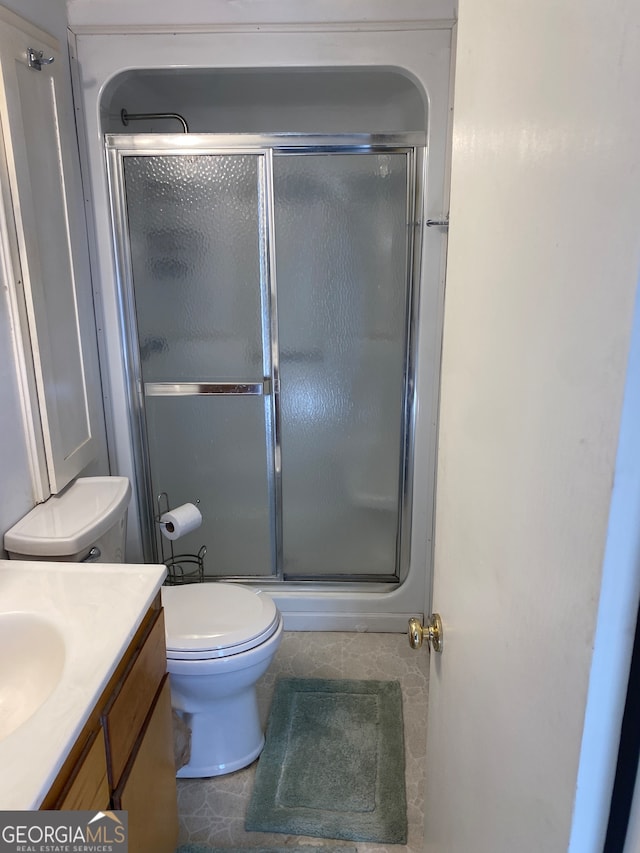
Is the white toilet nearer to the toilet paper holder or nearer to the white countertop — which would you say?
the white countertop

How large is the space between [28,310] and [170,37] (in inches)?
42.8

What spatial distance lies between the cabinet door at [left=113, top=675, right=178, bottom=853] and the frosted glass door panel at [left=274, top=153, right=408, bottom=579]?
1232mm

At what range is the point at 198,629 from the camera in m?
1.73

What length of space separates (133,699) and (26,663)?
22cm

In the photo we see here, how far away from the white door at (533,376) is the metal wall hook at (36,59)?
4.32 ft

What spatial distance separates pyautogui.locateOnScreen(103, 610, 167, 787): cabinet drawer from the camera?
1.06 m

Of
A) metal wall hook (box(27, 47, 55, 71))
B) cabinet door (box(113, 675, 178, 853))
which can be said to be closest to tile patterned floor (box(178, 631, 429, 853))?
cabinet door (box(113, 675, 178, 853))

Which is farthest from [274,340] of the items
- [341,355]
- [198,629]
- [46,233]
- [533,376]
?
[533,376]

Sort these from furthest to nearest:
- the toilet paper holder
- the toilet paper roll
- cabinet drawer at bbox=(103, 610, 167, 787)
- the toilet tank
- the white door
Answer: the toilet paper holder
the toilet paper roll
the toilet tank
cabinet drawer at bbox=(103, 610, 167, 787)
the white door

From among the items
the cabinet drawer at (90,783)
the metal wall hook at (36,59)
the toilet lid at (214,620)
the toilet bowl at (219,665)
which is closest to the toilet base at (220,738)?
the toilet bowl at (219,665)

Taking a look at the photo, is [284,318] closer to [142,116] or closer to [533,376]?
[142,116]

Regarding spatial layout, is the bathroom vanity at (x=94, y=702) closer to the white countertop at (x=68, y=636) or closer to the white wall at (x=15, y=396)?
the white countertop at (x=68, y=636)

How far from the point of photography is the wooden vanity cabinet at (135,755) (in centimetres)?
94

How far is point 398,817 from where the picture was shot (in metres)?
1.66
